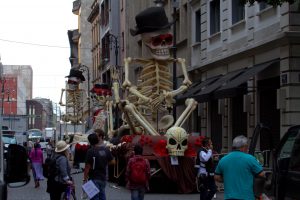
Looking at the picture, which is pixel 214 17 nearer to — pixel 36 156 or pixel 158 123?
pixel 158 123

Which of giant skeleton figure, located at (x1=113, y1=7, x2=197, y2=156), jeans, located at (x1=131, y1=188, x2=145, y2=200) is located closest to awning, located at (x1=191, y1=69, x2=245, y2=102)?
giant skeleton figure, located at (x1=113, y1=7, x2=197, y2=156)

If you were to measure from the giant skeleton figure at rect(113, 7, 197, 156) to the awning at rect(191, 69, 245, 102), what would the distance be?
406cm

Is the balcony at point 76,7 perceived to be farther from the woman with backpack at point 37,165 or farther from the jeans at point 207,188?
the jeans at point 207,188

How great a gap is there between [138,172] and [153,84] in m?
10.2

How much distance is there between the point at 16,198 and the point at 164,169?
4.30m

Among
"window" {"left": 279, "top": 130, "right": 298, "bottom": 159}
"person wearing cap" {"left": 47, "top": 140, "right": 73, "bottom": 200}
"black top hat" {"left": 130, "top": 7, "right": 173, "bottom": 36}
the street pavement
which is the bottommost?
the street pavement

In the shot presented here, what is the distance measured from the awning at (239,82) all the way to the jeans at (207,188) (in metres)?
8.66

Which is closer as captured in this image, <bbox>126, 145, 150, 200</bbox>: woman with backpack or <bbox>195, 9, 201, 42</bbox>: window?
<bbox>126, 145, 150, 200</bbox>: woman with backpack

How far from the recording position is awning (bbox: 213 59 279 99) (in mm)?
24312

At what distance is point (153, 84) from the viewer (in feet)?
77.6

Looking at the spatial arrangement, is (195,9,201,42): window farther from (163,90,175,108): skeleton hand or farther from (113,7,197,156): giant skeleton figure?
(163,90,175,108): skeleton hand

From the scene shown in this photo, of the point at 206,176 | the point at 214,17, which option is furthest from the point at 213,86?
the point at 206,176

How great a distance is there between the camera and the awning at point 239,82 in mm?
24312

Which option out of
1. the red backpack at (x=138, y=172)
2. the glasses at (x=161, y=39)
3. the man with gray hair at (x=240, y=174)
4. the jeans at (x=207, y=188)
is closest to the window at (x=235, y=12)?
the glasses at (x=161, y=39)
